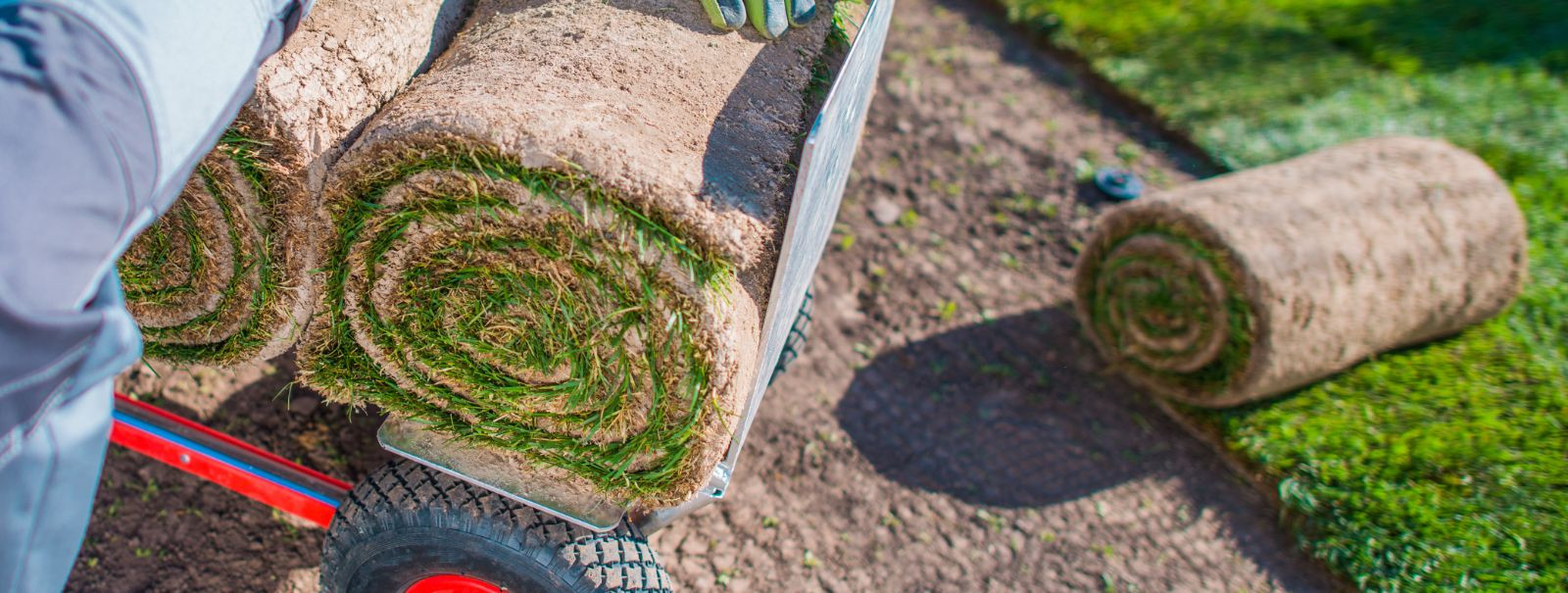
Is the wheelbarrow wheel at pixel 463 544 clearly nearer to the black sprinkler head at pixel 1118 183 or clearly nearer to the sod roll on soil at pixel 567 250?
the sod roll on soil at pixel 567 250

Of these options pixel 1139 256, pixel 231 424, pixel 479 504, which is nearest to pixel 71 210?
pixel 479 504

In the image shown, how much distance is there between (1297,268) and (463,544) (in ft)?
9.09

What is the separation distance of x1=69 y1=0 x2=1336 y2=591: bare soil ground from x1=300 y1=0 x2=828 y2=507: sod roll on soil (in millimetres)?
1015

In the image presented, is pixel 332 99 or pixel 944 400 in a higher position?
pixel 332 99

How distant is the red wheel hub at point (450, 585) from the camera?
212 centimetres

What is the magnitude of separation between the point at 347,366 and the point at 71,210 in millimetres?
722

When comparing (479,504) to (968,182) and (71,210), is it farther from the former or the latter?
(968,182)

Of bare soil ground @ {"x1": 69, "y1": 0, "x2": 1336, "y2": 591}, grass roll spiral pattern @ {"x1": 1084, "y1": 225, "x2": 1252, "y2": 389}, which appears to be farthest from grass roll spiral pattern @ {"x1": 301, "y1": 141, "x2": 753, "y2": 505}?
grass roll spiral pattern @ {"x1": 1084, "y1": 225, "x2": 1252, "y2": 389}

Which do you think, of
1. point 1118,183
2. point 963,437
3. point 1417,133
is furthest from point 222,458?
point 1417,133

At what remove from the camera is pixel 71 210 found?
137 centimetres

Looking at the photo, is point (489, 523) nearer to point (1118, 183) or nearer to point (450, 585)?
point (450, 585)

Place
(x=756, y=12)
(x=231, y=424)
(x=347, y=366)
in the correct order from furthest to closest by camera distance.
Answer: (x=231, y=424), (x=756, y=12), (x=347, y=366)

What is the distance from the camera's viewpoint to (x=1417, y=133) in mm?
5242

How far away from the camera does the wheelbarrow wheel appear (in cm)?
205
